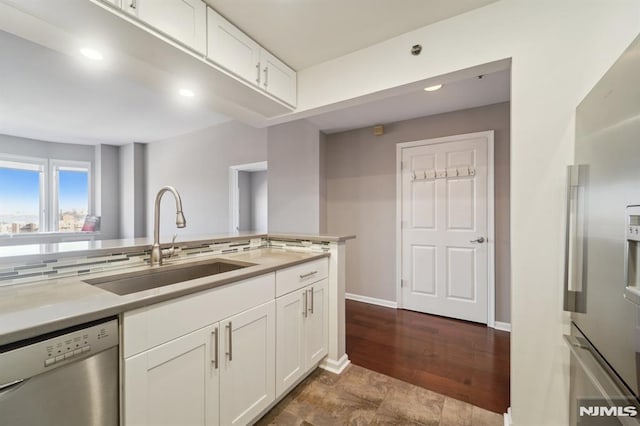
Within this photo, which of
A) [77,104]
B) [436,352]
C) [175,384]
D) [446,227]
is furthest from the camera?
[77,104]

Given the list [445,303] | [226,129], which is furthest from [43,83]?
[445,303]

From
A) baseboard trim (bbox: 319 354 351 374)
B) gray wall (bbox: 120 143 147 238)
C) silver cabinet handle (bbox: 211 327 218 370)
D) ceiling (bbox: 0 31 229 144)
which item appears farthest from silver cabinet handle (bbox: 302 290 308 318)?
gray wall (bbox: 120 143 147 238)

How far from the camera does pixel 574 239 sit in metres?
1.24

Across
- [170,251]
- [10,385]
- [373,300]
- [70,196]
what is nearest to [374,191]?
[373,300]

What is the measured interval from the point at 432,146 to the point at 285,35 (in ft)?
7.04

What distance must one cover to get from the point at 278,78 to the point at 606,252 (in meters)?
2.17

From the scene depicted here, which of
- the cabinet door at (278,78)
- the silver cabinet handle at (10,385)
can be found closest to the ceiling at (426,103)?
the cabinet door at (278,78)

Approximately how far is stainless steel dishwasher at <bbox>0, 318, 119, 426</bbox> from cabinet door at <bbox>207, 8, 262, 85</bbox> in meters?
1.54

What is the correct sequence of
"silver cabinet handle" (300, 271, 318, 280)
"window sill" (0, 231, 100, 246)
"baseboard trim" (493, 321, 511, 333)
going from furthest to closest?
"window sill" (0, 231, 100, 246) < "baseboard trim" (493, 321, 511, 333) < "silver cabinet handle" (300, 271, 318, 280)

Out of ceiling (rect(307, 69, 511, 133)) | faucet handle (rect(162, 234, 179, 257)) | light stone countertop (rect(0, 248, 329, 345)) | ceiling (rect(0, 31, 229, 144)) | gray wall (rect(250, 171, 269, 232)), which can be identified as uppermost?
ceiling (rect(0, 31, 229, 144))

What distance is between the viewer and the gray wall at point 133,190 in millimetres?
5430

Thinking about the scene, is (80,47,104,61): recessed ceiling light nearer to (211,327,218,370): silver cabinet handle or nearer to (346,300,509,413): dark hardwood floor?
(211,327,218,370): silver cabinet handle

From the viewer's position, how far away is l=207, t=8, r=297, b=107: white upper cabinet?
1.61m

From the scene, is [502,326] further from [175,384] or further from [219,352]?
[175,384]
